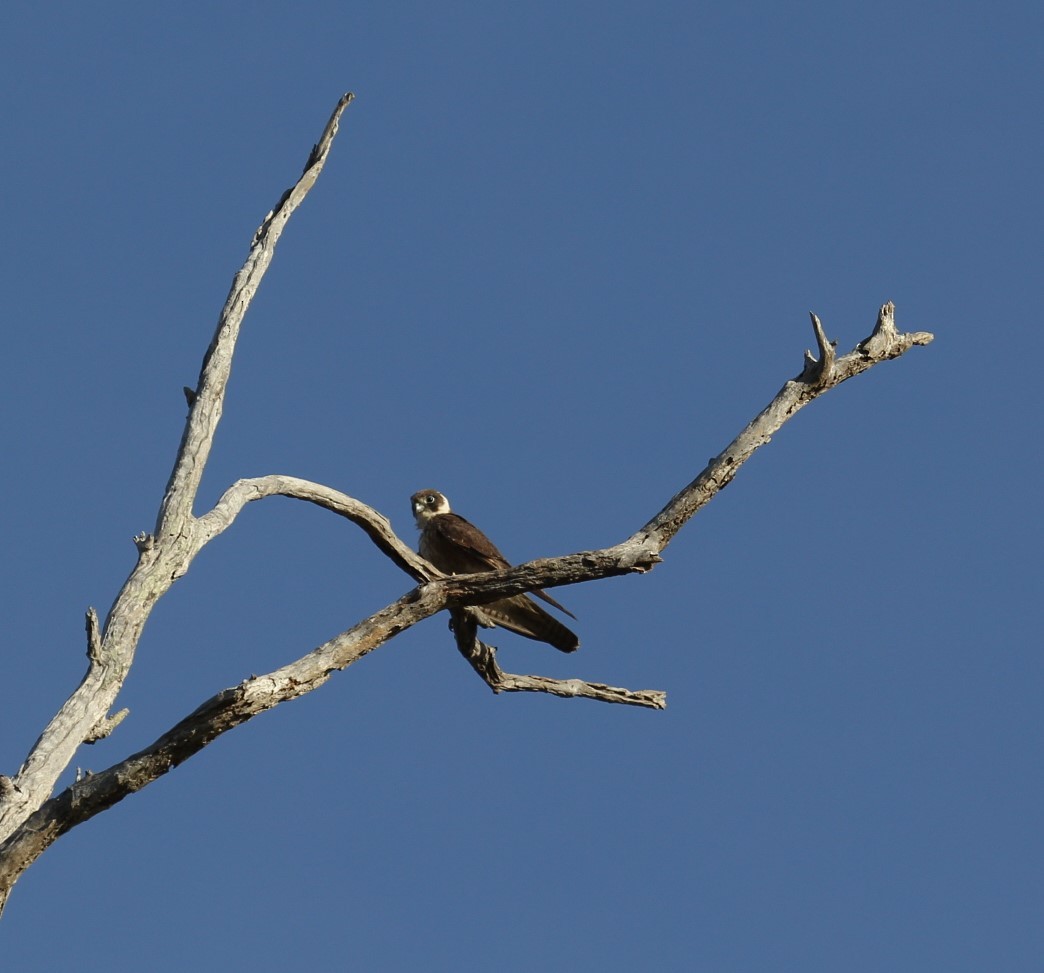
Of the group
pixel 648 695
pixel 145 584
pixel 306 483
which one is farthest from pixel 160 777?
pixel 648 695

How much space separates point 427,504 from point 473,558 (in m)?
1.05

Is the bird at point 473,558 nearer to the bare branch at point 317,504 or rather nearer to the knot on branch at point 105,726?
the bare branch at point 317,504

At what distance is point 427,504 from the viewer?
9672mm

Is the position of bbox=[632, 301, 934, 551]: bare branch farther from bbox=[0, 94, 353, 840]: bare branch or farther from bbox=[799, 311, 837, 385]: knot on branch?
bbox=[0, 94, 353, 840]: bare branch

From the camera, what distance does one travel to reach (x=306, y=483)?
6.22m

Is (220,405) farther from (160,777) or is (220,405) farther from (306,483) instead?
(160,777)

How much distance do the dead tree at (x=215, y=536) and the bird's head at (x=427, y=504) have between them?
2.72 meters

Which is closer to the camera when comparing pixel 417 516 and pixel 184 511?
pixel 184 511

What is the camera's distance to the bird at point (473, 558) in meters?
7.33

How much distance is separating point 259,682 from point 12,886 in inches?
45.6

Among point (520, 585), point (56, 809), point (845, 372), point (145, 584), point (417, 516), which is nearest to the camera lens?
point (56, 809)

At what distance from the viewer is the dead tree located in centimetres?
517

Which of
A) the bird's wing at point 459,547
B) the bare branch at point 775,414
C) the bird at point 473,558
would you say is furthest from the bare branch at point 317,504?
the bird's wing at point 459,547

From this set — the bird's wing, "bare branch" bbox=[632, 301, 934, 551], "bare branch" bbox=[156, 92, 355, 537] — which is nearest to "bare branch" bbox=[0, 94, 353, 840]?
"bare branch" bbox=[156, 92, 355, 537]
